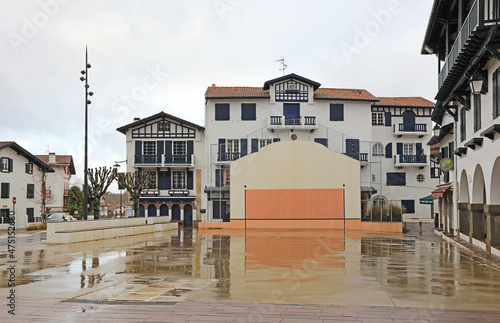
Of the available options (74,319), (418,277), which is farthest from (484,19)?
(74,319)

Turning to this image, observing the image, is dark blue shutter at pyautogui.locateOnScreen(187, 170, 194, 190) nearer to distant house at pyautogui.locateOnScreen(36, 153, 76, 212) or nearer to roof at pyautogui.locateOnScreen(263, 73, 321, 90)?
roof at pyautogui.locateOnScreen(263, 73, 321, 90)

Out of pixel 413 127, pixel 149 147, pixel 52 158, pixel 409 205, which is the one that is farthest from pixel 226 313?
pixel 52 158

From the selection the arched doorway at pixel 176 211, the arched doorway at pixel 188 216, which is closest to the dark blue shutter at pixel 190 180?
the arched doorway at pixel 188 216

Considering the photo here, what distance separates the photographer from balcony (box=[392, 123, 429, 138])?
164 feet

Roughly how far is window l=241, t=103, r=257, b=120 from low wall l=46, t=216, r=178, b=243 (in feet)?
52.3

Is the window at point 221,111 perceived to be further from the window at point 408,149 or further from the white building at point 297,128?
the window at point 408,149

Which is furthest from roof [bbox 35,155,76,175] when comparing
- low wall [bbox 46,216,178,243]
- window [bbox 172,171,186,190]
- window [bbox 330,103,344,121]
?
low wall [bbox 46,216,178,243]

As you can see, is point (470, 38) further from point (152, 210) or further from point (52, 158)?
point (52, 158)

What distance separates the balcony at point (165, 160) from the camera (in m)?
47.2

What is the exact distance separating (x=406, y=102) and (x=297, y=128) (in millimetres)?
12215

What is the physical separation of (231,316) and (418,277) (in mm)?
6384

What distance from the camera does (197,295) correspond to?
10.3 metres

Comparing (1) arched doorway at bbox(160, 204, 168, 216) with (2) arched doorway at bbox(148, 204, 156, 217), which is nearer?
(2) arched doorway at bbox(148, 204, 156, 217)

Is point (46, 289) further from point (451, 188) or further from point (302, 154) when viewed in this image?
point (302, 154)
